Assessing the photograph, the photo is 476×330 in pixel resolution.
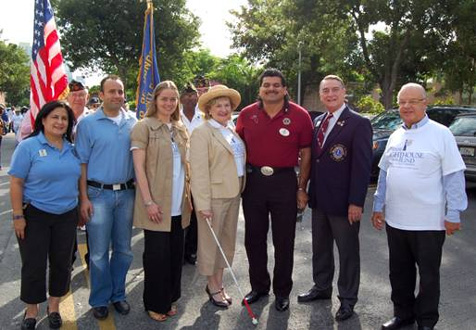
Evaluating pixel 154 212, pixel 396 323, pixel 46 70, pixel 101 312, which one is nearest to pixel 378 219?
pixel 396 323

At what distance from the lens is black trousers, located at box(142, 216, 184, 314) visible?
3.78m

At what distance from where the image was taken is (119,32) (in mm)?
22000

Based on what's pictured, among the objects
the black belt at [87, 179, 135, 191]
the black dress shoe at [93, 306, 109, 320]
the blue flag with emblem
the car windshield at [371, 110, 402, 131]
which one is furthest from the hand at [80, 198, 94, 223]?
the car windshield at [371, 110, 402, 131]

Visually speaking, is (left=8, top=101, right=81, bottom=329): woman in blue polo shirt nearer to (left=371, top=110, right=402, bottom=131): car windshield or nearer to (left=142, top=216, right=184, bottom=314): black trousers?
(left=142, top=216, right=184, bottom=314): black trousers

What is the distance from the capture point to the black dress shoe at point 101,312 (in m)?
3.83

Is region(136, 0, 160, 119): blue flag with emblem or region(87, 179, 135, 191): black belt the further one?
region(136, 0, 160, 119): blue flag with emblem

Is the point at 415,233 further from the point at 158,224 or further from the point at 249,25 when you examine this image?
the point at 249,25

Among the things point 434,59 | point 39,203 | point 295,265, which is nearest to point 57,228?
point 39,203

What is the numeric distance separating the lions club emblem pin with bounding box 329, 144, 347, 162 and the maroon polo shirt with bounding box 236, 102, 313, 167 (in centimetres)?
27

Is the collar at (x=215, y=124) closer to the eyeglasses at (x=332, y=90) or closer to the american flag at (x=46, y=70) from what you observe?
the eyeglasses at (x=332, y=90)

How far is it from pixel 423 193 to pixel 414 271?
0.72m

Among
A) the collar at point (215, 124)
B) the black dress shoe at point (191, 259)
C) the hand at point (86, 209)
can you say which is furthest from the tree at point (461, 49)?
the hand at point (86, 209)

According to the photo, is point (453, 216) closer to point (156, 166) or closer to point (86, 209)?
point (156, 166)

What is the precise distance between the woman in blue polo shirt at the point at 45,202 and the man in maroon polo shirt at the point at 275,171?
1492 millimetres
